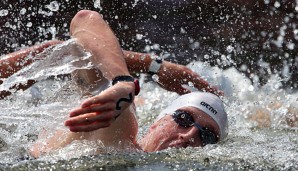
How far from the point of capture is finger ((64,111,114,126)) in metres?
3.14

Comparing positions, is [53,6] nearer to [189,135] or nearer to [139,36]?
[139,36]

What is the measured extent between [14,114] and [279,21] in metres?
4.35

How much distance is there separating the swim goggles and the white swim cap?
0.10 meters

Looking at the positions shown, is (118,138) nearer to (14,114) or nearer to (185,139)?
(185,139)

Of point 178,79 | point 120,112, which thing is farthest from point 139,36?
point 120,112

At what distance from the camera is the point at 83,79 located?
12.7 feet

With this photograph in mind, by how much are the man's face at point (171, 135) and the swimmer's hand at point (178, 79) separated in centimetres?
54

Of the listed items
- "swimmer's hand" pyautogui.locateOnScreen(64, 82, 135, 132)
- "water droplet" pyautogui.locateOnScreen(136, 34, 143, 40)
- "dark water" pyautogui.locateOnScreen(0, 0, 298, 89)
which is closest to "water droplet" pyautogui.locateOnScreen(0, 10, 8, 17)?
"dark water" pyautogui.locateOnScreen(0, 0, 298, 89)

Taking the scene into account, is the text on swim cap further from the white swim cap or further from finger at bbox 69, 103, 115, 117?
finger at bbox 69, 103, 115, 117

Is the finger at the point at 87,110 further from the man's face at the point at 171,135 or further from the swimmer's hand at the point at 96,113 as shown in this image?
the man's face at the point at 171,135

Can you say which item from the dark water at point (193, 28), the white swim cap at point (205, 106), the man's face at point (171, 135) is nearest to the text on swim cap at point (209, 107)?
the white swim cap at point (205, 106)

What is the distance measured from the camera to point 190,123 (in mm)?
4164

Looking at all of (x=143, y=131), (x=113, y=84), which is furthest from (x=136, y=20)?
(x=113, y=84)

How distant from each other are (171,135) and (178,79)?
0.80 meters
